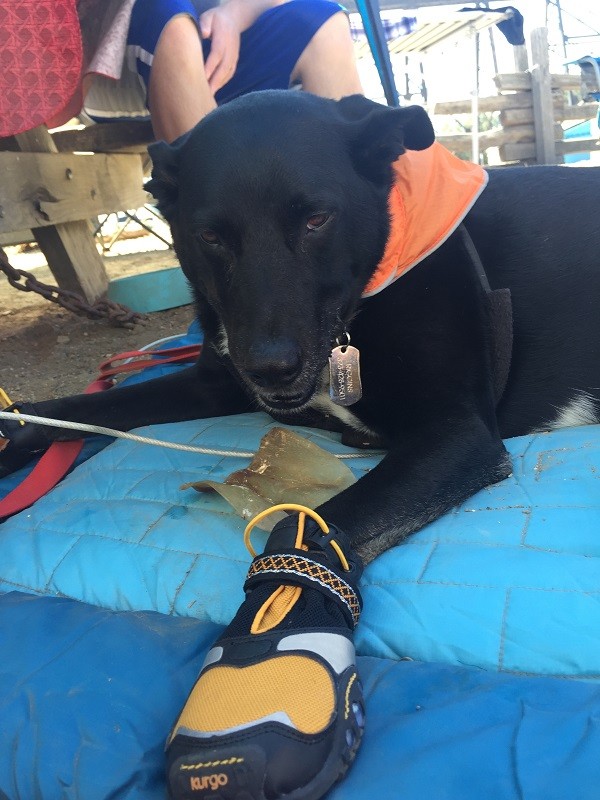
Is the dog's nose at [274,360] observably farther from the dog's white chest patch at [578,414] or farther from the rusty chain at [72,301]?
the rusty chain at [72,301]

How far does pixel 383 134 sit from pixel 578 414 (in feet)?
2.97

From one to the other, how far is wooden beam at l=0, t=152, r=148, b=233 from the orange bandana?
221 cm

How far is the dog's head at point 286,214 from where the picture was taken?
1305 mm

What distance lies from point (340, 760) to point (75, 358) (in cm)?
285

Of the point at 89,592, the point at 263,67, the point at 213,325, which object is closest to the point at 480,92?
the point at 263,67

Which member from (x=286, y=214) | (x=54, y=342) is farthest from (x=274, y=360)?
(x=54, y=342)

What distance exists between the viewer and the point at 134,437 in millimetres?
1825

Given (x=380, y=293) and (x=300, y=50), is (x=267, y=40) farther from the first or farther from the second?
(x=380, y=293)

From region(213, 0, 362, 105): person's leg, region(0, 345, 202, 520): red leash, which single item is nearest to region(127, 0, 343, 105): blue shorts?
region(213, 0, 362, 105): person's leg

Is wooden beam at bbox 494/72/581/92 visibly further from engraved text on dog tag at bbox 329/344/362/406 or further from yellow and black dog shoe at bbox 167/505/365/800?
yellow and black dog shoe at bbox 167/505/365/800

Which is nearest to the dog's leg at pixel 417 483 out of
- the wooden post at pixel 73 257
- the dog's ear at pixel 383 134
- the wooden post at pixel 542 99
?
the dog's ear at pixel 383 134

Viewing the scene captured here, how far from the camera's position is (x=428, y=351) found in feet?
4.98

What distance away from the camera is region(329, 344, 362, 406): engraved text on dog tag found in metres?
1.51

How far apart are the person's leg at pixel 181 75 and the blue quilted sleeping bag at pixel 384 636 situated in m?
1.59
